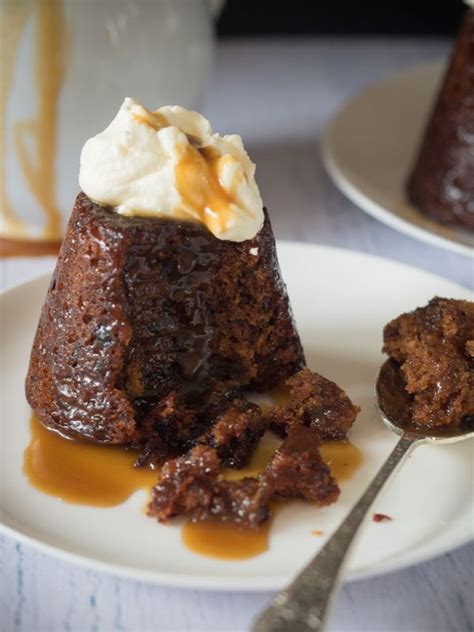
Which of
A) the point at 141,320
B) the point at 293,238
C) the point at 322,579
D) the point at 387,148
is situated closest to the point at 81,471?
the point at 141,320

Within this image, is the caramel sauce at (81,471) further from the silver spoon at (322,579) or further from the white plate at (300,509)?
the silver spoon at (322,579)

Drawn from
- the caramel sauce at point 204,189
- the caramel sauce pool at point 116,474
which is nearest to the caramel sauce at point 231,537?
the caramel sauce pool at point 116,474

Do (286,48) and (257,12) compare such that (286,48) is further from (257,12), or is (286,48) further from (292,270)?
(292,270)

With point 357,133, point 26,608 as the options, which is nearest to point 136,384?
point 26,608

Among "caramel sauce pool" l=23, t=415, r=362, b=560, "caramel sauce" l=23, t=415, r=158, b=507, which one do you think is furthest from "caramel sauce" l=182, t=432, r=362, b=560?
A: "caramel sauce" l=23, t=415, r=158, b=507

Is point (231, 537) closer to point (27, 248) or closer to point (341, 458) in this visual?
point (341, 458)

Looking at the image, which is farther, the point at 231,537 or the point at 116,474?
the point at 116,474

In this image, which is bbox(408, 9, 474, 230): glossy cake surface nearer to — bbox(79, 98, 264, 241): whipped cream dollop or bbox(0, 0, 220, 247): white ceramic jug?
bbox(0, 0, 220, 247): white ceramic jug
